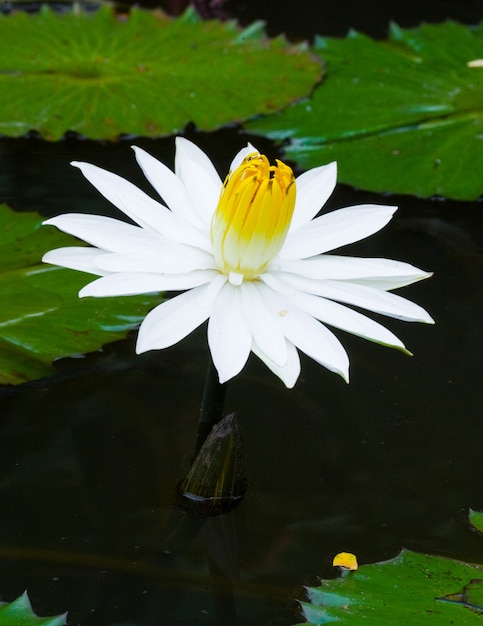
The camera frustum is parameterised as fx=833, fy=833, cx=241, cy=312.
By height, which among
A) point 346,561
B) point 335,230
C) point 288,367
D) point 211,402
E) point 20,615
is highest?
point 335,230

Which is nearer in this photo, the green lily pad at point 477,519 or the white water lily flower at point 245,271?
the white water lily flower at point 245,271

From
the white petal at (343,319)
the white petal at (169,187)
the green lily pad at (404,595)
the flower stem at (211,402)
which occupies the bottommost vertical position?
the green lily pad at (404,595)

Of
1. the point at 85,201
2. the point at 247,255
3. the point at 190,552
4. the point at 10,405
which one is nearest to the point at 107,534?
the point at 190,552

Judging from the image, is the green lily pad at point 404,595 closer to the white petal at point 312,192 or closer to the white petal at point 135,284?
the white petal at point 135,284

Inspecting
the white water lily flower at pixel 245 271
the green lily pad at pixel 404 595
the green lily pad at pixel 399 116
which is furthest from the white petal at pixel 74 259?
the green lily pad at pixel 399 116

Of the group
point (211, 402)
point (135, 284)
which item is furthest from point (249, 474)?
point (135, 284)

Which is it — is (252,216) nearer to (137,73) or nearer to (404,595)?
(404,595)

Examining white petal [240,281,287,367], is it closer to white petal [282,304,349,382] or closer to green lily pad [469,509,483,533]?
white petal [282,304,349,382]
